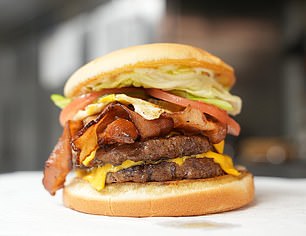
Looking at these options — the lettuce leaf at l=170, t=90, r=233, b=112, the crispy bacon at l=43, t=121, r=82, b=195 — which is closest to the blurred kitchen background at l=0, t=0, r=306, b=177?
the lettuce leaf at l=170, t=90, r=233, b=112

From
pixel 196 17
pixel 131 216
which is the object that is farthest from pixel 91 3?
pixel 131 216

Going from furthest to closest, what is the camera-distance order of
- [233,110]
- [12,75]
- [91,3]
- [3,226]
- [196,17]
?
1. [12,75]
2. [91,3]
3. [196,17]
4. [233,110]
5. [3,226]

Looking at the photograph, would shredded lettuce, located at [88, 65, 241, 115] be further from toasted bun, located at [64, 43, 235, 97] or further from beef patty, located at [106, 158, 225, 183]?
beef patty, located at [106, 158, 225, 183]

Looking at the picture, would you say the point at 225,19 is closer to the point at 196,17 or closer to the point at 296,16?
the point at 196,17

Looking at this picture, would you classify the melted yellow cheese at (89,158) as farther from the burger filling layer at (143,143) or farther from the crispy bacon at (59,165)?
the crispy bacon at (59,165)

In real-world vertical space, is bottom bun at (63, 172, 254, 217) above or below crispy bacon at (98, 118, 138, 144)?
below

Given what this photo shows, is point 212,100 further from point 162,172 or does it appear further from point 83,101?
point 83,101
